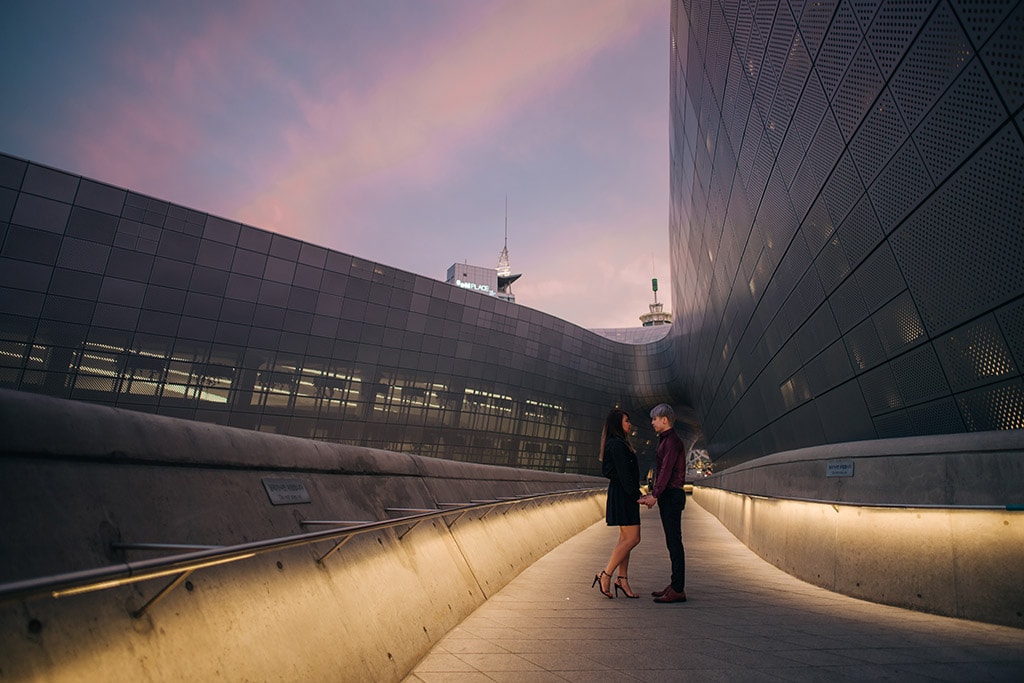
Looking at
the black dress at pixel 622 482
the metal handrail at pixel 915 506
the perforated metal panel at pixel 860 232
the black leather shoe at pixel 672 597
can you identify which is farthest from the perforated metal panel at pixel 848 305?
the black leather shoe at pixel 672 597

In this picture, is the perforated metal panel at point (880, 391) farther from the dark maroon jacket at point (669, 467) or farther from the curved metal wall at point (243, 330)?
the curved metal wall at point (243, 330)

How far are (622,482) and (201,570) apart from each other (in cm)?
466

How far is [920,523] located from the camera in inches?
212

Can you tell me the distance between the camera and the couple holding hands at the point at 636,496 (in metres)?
5.89

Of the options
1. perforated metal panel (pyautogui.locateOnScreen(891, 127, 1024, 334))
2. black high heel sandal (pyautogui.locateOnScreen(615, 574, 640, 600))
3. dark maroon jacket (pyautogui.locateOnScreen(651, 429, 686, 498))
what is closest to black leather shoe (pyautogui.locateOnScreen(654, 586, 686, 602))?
black high heel sandal (pyautogui.locateOnScreen(615, 574, 640, 600))

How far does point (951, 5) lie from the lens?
195 inches

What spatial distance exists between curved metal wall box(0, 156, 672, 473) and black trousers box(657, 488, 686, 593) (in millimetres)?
24907

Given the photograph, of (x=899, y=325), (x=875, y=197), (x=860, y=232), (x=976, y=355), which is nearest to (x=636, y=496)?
(x=976, y=355)

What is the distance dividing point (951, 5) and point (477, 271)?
126m

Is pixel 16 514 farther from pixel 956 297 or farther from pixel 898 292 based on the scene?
pixel 898 292

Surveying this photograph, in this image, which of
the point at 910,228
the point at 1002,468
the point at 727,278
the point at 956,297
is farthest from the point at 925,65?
the point at 727,278

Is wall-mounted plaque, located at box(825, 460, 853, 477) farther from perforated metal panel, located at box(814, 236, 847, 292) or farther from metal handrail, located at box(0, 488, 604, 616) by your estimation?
metal handrail, located at box(0, 488, 604, 616)

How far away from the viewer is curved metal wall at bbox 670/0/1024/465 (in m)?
5.16

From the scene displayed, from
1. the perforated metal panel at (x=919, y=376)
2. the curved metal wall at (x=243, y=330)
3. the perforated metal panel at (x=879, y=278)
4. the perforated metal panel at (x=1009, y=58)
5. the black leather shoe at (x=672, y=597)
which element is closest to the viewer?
the perforated metal panel at (x=1009, y=58)
